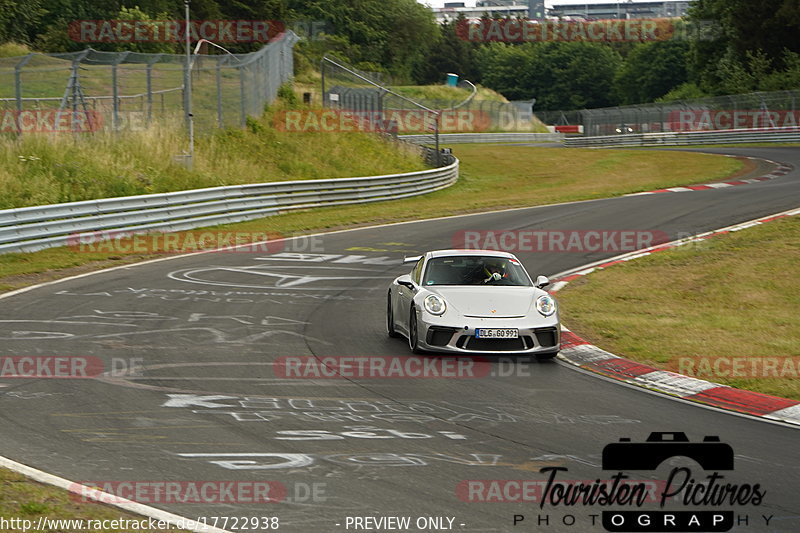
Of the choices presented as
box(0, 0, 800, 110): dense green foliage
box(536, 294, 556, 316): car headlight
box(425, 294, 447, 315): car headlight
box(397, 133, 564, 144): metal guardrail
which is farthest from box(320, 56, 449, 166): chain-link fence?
box(425, 294, 447, 315): car headlight

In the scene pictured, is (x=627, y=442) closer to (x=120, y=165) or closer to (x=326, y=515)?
(x=326, y=515)

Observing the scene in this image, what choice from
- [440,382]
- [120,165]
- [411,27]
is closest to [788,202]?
[120,165]

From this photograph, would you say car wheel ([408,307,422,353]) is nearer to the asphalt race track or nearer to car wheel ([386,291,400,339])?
the asphalt race track

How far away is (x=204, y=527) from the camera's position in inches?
240

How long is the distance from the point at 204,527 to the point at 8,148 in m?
22.4

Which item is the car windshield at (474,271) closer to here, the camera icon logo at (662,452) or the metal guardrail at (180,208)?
the camera icon logo at (662,452)

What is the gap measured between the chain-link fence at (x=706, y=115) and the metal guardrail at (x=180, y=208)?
30435 mm

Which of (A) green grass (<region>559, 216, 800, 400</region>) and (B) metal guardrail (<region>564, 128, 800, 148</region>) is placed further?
(B) metal guardrail (<region>564, 128, 800, 148</region>)

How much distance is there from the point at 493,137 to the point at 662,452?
6586 centimetres

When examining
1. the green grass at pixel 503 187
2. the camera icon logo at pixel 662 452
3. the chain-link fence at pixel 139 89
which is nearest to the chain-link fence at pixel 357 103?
the chain-link fence at pixel 139 89

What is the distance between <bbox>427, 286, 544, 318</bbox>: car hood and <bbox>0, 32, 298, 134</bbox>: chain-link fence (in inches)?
624

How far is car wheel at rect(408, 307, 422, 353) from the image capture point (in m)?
12.2

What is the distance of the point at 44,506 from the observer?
6270 mm

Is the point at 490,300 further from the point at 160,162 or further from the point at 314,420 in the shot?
the point at 160,162
